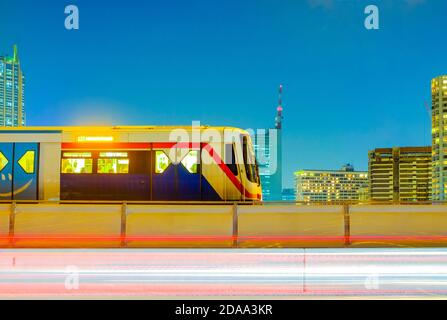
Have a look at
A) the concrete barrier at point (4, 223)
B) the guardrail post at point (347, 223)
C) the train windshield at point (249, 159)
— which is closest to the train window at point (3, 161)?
the train windshield at point (249, 159)

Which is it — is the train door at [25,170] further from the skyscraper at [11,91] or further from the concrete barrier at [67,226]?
the skyscraper at [11,91]

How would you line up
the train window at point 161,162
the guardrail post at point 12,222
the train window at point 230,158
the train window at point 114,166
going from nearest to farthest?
1. the guardrail post at point 12,222
2. the train window at point 230,158
3. the train window at point 161,162
4. the train window at point 114,166

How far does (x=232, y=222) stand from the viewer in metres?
15.1

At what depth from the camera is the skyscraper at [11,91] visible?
160 metres

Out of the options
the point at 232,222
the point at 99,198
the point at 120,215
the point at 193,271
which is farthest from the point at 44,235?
the point at 99,198

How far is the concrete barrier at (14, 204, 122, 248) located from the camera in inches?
603

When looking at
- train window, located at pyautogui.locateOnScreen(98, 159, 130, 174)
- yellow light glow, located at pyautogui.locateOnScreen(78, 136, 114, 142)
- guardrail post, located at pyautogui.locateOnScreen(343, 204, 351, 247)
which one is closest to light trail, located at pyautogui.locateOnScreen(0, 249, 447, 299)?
→ guardrail post, located at pyautogui.locateOnScreen(343, 204, 351, 247)

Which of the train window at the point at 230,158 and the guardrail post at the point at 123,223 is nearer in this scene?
the guardrail post at the point at 123,223

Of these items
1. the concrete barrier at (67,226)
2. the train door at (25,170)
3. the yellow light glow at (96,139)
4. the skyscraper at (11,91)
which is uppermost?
the skyscraper at (11,91)

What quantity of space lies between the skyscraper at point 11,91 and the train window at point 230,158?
14014 cm

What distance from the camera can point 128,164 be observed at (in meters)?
27.0

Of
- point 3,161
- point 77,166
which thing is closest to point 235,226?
point 77,166

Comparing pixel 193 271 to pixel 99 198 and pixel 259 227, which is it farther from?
pixel 99 198

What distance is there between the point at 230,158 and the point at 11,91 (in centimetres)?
15976
